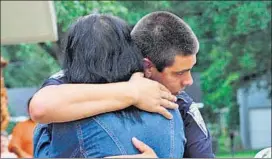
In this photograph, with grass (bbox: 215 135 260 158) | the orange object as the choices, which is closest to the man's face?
the orange object

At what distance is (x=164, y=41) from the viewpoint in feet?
2.43

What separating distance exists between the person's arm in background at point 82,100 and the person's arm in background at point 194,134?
101 mm

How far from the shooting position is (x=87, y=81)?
695 mm

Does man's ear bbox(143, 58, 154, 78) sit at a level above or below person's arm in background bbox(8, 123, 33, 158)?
above

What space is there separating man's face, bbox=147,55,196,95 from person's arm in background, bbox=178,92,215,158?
38mm

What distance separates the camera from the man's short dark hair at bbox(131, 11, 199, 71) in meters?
0.73

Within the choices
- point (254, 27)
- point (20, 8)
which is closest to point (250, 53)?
point (254, 27)

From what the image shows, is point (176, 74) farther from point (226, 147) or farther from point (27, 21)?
point (226, 147)

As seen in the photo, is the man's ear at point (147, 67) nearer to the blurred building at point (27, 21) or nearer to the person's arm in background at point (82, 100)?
the person's arm in background at point (82, 100)

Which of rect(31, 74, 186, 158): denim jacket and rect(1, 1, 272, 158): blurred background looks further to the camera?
rect(1, 1, 272, 158): blurred background

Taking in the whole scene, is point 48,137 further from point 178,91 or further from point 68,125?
point 178,91

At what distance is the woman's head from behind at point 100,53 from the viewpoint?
70 centimetres

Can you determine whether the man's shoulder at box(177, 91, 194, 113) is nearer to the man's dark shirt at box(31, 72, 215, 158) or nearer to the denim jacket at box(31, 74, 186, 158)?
the man's dark shirt at box(31, 72, 215, 158)

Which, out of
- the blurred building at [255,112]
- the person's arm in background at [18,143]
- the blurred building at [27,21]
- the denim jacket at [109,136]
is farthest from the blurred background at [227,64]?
the denim jacket at [109,136]
